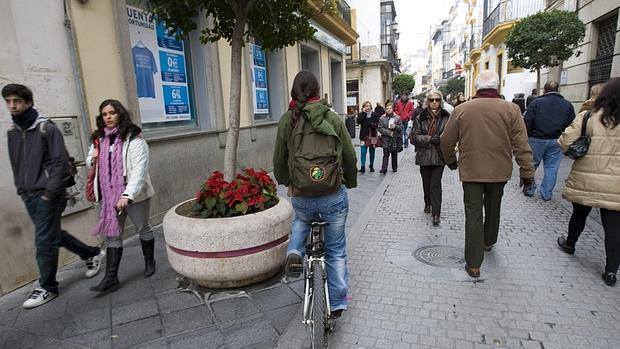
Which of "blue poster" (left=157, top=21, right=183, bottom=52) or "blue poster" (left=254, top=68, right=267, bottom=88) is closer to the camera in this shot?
"blue poster" (left=157, top=21, right=183, bottom=52)

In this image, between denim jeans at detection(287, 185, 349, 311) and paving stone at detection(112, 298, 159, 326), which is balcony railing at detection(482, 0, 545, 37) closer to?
denim jeans at detection(287, 185, 349, 311)

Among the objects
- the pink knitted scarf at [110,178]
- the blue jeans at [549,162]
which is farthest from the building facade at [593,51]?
the pink knitted scarf at [110,178]

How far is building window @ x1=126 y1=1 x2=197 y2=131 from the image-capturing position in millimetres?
5883

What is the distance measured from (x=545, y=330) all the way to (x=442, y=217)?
2.96m

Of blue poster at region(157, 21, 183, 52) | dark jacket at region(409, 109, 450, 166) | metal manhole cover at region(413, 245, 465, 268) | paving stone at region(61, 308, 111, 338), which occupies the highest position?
blue poster at region(157, 21, 183, 52)

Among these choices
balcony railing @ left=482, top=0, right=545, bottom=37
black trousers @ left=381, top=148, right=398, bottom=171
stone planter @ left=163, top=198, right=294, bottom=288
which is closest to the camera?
stone planter @ left=163, top=198, right=294, bottom=288

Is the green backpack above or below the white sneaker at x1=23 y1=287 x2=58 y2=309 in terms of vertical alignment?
above

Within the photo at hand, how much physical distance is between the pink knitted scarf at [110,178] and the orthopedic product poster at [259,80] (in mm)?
5837

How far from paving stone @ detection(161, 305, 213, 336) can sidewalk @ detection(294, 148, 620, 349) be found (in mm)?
763

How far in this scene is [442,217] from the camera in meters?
5.75

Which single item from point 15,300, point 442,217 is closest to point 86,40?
point 15,300

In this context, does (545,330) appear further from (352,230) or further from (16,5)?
(16,5)

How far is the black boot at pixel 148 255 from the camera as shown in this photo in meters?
3.98

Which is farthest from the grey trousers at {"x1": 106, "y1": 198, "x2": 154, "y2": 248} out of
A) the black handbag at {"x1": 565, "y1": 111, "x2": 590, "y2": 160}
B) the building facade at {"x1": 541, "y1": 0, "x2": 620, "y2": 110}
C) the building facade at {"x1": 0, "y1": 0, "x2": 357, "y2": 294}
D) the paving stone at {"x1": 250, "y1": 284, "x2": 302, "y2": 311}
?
the building facade at {"x1": 541, "y1": 0, "x2": 620, "y2": 110}
